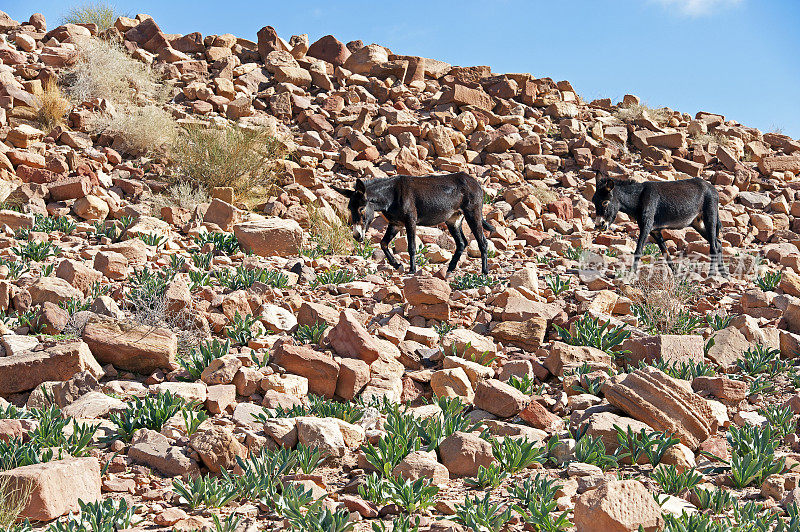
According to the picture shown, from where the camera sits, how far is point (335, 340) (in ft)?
21.2

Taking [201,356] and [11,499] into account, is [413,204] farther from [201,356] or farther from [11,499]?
[11,499]

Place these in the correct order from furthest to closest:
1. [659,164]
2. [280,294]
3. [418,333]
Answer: [659,164] → [280,294] → [418,333]

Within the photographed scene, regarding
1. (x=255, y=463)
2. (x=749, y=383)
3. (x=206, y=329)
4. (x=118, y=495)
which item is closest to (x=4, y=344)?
(x=206, y=329)

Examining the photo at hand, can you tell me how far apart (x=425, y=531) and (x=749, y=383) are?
424cm

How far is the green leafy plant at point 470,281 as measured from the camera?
30.2ft

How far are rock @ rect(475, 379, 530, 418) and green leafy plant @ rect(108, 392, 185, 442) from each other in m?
2.29

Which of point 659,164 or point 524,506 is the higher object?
point 659,164

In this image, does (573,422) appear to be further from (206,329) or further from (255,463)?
(206,329)

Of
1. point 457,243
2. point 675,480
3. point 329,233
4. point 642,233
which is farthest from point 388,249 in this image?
point 675,480

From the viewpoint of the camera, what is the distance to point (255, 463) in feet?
13.4

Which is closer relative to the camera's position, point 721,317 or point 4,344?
point 4,344

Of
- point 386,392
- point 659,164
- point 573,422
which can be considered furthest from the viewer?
point 659,164

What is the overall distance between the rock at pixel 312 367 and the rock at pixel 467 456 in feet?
5.13

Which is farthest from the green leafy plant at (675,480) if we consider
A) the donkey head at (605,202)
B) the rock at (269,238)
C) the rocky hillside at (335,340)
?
the rock at (269,238)
